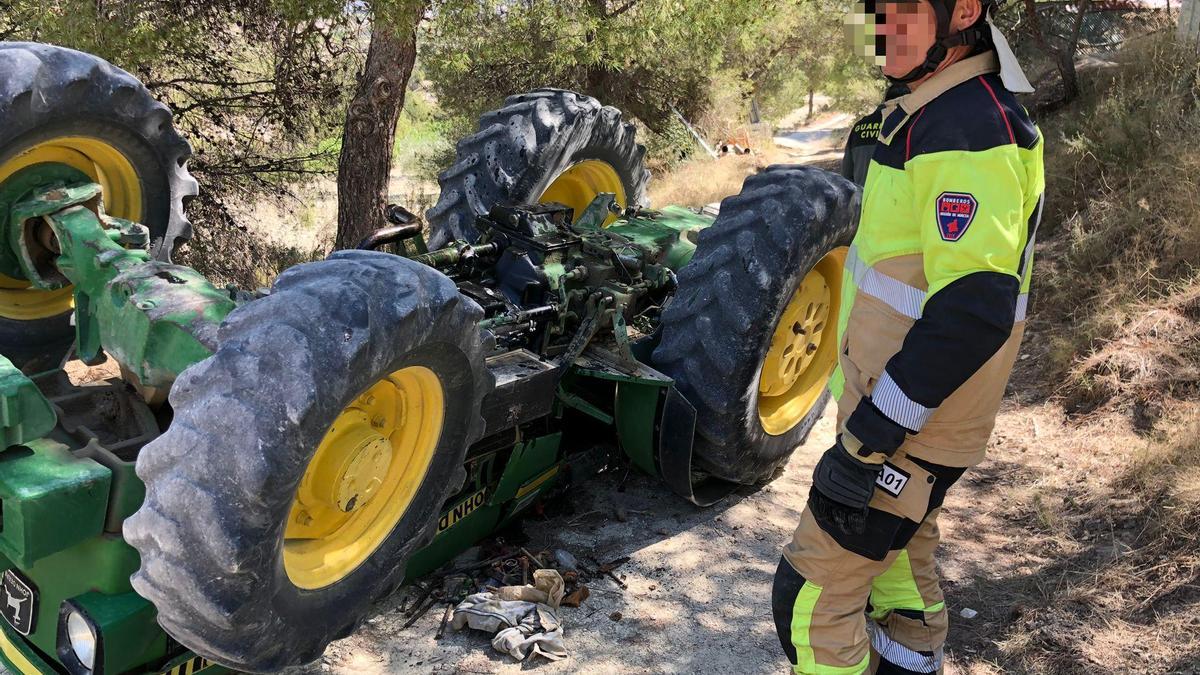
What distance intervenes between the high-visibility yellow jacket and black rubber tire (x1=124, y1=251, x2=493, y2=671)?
125 centimetres

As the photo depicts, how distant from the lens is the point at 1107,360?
5691mm

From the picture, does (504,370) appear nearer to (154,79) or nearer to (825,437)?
(825,437)

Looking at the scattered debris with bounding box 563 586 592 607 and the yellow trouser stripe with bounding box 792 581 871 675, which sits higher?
the yellow trouser stripe with bounding box 792 581 871 675

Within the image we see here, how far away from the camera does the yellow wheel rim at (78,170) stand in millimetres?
3635

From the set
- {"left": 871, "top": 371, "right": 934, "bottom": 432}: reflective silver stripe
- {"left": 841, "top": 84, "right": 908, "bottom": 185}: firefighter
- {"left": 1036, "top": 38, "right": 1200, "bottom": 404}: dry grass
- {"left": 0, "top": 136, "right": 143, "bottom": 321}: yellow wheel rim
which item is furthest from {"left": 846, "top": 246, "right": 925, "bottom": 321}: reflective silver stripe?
{"left": 1036, "top": 38, "right": 1200, "bottom": 404}: dry grass

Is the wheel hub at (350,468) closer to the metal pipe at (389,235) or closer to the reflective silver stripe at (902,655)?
the metal pipe at (389,235)

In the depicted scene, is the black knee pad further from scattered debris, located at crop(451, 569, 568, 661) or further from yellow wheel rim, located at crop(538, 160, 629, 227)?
yellow wheel rim, located at crop(538, 160, 629, 227)

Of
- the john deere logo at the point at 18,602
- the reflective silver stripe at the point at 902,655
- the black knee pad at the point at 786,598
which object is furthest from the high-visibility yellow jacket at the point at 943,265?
the john deere logo at the point at 18,602

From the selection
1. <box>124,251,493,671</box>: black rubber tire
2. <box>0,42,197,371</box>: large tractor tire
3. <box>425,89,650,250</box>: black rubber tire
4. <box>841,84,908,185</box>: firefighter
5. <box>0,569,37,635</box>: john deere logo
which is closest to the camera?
<box>124,251,493,671</box>: black rubber tire

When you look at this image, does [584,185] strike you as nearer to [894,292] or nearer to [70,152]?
[70,152]

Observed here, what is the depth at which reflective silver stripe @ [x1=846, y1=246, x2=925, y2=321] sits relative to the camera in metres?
2.64

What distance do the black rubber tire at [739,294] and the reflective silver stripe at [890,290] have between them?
1.23 metres

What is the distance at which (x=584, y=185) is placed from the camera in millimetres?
6043

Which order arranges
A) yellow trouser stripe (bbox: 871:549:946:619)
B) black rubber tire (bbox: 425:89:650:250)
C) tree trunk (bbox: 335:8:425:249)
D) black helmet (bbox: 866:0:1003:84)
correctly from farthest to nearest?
tree trunk (bbox: 335:8:425:249)
black rubber tire (bbox: 425:89:650:250)
yellow trouser stripe (bbox: 871:549:946:619)
black helmet (bbox: 866:0:1003:84)
